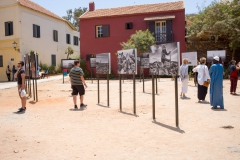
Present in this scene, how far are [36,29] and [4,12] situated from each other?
3.54 meters

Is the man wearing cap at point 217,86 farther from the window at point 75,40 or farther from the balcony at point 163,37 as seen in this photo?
the window at point 75,40

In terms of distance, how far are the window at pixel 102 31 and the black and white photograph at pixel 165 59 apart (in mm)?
19621

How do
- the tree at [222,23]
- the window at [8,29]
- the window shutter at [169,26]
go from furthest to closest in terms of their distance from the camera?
the window at [8,29], the window shutter at [169,26], the tree at [222,23]

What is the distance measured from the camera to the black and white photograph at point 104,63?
9.46 metres

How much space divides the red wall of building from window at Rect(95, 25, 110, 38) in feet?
1.08

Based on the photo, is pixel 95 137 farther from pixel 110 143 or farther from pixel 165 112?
pixel 165 112

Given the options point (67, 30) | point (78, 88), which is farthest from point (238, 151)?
point (67, 30)

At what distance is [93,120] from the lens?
6953 millimetres

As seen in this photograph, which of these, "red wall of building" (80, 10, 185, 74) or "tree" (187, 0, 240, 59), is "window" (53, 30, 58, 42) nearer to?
"red wall of building" (80, 10, 185, 74)

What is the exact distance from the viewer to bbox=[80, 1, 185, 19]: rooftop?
80.6ft

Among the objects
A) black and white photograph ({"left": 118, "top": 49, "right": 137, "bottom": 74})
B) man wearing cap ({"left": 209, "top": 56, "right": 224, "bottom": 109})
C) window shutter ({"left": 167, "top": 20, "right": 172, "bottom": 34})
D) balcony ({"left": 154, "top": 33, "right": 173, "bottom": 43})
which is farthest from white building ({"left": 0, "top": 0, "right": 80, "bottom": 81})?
man wearing cap ({"left": 209, "top": 56, "right": 224, "bottom": 109})

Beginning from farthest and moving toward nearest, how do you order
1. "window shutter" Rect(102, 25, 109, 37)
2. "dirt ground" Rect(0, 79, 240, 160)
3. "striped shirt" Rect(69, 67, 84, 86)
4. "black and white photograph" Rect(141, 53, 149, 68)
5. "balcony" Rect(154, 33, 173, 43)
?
"window shutter" Rect(102, 25, 109, 37) → "balcony" Rect(154, 33, 173, 43) → "black and white photograph" Rect(141, 53, 149, 68) → "striped shirt" Rect(69, 67, 84, 86) → "dirt ground" Rect(0, 79, 240, 160)

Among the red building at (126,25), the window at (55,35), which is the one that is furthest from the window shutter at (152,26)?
the window at (55,35)

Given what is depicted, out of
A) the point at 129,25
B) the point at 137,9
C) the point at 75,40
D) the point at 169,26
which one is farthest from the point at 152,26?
the point at 75,40
